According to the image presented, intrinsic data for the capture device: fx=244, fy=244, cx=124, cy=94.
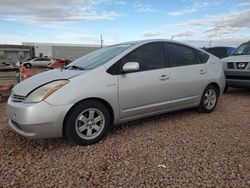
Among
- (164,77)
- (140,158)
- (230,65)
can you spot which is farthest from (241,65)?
(140,158)

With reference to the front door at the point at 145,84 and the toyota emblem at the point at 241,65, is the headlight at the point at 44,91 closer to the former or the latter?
the front door at the point at 145,84

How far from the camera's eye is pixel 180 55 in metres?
4.67

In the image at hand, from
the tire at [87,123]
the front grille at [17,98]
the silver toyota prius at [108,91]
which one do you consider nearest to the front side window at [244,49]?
the silver toyota prius at [108,91]

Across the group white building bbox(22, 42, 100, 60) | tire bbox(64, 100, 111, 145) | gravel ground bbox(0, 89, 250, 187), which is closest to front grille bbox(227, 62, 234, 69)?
gravel ground bbox(0, 89, 250, 187)

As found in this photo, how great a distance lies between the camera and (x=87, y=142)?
353 centimetres

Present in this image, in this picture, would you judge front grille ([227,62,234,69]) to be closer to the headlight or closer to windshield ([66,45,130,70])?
windshield ([66,45,130,70])

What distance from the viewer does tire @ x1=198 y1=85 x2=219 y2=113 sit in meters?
5.07

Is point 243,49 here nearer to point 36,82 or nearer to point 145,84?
point 145,84

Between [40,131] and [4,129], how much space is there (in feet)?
4.79

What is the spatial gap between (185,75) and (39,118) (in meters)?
2.75

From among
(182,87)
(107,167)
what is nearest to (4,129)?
(107,167)

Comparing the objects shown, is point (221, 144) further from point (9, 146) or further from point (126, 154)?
point (9, 146)

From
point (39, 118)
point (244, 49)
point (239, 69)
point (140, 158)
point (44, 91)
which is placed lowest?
point (140, 158)

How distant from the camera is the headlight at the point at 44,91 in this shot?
3.24 m
